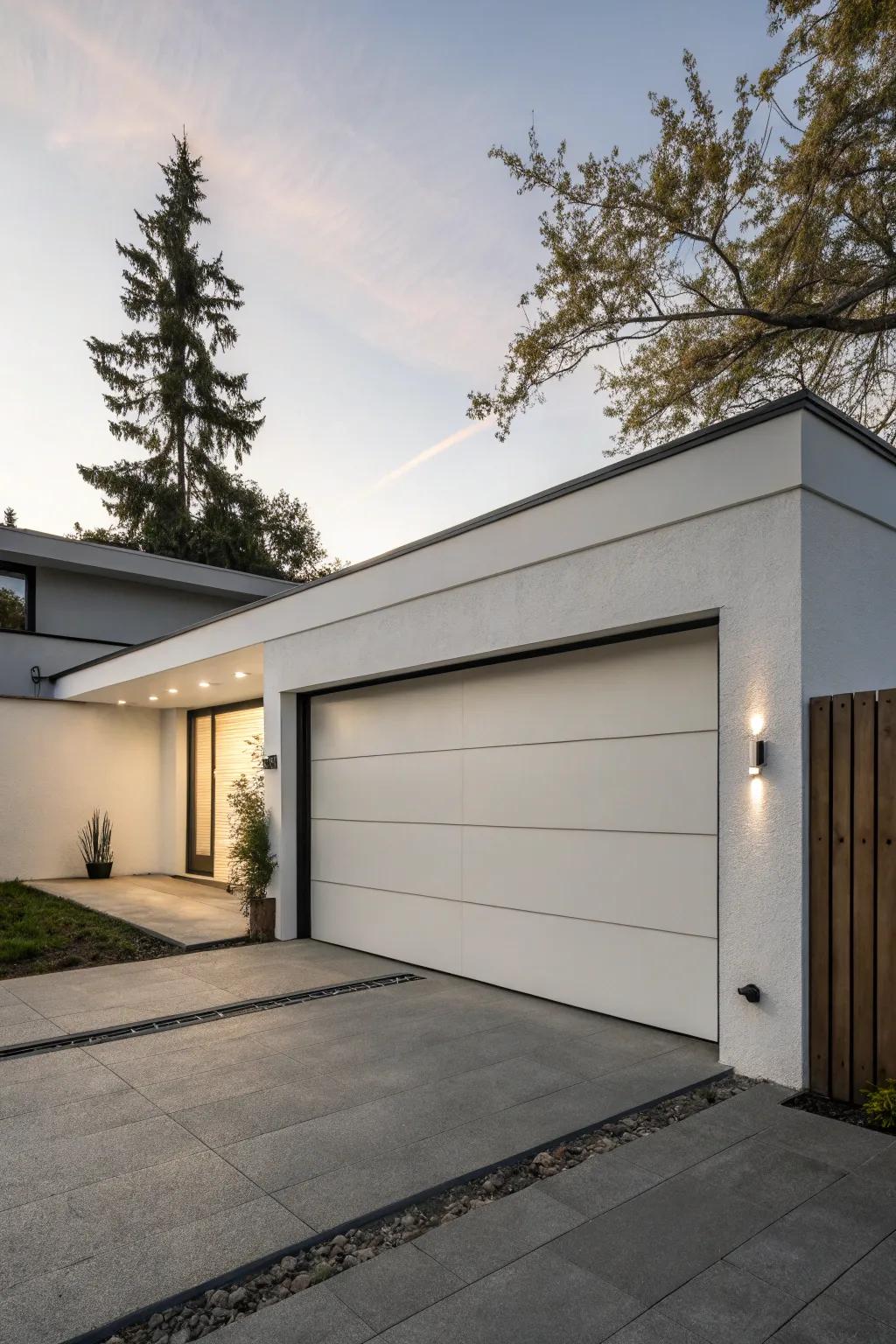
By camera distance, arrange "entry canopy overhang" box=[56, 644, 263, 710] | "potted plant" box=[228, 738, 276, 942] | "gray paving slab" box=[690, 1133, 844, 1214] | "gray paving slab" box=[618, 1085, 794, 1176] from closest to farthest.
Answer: "gray paving slab" box=[690, 1133, 844, 1214] → "gray paving slab" box=[618, 1085, 794, 1176] → "potted plant" box=[228, 738, 276, 942] → "entry canopy overhang" box=[56, 644, 263, 710]

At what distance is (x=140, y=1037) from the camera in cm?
471

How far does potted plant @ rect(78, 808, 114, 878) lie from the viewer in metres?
11.6

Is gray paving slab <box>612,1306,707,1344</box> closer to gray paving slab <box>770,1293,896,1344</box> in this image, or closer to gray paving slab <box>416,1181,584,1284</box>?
gray paving slab <box>770,1293,896,1344</box>

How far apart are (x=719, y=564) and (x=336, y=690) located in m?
4.13

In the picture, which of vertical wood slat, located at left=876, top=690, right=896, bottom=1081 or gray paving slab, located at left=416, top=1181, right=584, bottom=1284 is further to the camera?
vertical wood slat, located at left=876, top=690, right=896, bottom=1081

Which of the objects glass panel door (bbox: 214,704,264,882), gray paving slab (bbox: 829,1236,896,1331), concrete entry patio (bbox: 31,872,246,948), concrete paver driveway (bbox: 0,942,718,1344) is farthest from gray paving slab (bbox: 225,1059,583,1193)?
glass panel door (bbox: 214,704,264,882)

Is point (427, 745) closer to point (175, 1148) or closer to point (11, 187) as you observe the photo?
point (175, 1148)

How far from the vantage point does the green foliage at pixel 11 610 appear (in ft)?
41.8

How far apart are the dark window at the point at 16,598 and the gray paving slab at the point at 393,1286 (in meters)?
12.5

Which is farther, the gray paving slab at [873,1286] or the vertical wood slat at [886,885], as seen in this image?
the vertical wood slat at [886,885]

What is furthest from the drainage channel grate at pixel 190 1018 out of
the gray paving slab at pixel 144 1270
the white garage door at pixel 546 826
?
the gray paving slab at pixel 144 1270

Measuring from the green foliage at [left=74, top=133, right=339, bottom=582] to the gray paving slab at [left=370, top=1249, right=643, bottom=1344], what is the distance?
20607 mm

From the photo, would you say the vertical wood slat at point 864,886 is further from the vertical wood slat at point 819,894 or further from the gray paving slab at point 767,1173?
the gray paving slab at point 767,1173

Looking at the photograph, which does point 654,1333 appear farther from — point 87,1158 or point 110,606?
point 110,606
